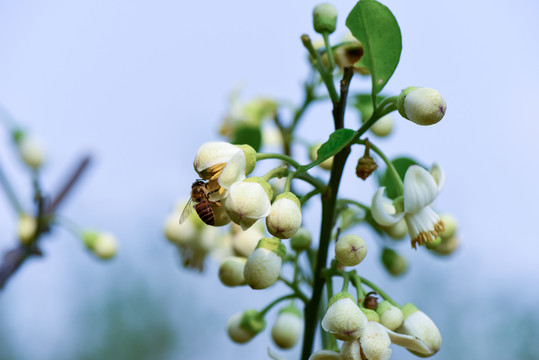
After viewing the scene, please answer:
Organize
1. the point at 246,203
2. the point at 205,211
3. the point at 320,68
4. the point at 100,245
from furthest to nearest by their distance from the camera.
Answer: the point at 100,245, the point at 320,68, the point at 205,211, the point at 246,203

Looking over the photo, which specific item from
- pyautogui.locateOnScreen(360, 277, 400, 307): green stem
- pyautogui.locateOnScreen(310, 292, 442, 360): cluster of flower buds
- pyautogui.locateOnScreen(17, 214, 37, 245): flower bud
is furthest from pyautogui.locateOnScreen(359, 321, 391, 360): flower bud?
pyautogui.locateOnScreen(17, 214, 37, 245): flower bud

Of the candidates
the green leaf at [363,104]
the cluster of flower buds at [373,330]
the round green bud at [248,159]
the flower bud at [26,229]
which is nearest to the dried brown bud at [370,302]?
the cluster of flower buds at [373,330]

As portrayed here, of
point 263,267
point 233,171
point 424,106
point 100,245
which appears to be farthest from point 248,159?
point 100,245

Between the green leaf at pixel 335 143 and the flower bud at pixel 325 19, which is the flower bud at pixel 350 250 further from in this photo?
the flower bud at pixel 325 19

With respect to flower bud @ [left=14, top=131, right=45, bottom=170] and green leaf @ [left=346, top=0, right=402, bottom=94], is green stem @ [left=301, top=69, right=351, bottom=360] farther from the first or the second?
flower bud @ [left=14, top=131, right=45, bottom=170]

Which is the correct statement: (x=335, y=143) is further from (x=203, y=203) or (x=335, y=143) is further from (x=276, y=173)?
(x=203, y=203)

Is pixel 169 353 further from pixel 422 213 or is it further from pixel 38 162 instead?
pixel 422 213

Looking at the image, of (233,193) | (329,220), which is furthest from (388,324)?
(233,193)
